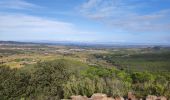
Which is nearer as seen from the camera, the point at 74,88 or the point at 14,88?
the point at 74,88

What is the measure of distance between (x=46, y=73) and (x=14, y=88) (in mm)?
4967

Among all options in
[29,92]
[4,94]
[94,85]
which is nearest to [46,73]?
[29,92]

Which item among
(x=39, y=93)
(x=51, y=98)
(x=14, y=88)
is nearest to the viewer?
(x=51, y=98)

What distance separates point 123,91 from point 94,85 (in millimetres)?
3654

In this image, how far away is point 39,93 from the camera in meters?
33.7

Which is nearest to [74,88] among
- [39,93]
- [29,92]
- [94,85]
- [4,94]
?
[94,85]

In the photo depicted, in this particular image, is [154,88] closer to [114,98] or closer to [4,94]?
[114,98]

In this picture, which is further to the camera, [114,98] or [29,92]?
[29,92]

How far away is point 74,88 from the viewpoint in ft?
106

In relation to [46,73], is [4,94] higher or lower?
lower

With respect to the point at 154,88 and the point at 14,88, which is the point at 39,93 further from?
the point at 154,88

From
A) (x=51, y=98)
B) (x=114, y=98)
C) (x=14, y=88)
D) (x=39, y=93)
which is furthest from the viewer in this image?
(x=14, y=88)

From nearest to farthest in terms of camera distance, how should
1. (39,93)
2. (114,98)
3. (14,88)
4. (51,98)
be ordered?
(114,98)
(51,98)
(39,93)
(14,88)

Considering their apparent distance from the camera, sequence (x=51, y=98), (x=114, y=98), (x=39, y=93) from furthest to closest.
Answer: (x=39, y=93) < (x=51, y=98) < (x=114, y=98)
